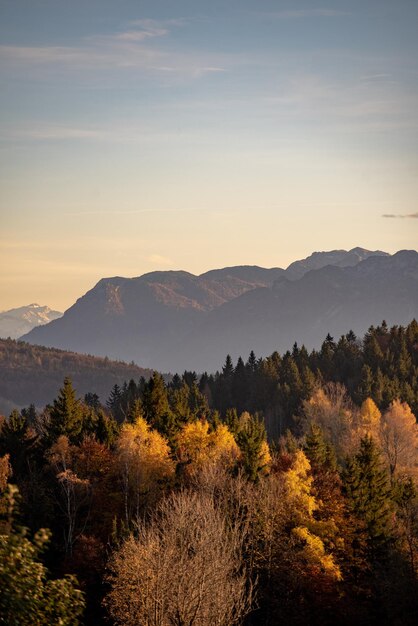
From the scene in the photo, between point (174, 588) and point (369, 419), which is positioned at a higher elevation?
point (369, 419)

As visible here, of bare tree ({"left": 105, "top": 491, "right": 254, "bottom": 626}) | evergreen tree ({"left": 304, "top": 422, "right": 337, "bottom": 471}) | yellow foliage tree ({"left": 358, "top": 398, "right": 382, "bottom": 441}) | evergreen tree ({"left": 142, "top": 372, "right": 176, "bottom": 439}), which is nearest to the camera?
bare tree ({"left": 105, "top": 491, "right": 254, "bottom": 626})

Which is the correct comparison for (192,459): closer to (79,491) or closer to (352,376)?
(79,491)

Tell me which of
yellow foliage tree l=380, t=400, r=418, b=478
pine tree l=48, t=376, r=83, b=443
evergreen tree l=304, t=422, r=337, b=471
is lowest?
yellow foliage tree l=380, t=400, r=418, b=478

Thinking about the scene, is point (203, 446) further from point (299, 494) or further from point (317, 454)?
point (299, 494)

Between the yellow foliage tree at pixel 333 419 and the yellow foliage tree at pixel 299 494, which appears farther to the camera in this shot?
the yellow foliage tree at pixel 333 419

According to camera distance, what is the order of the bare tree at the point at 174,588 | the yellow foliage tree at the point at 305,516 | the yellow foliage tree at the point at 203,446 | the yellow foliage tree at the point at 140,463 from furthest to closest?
1. the yellow foliage tree at the point at 203,446
2. the yellow foliage tree at the point at 140,463
3. the yellow foliage tree at the point at 305,516
4. the bare tree at the point at 174,588

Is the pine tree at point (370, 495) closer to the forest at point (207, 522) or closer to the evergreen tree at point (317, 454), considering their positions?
the forest at point (207, 522)

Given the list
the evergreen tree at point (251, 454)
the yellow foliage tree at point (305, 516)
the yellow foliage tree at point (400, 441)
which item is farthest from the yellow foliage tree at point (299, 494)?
the yellow foliage tree at point (400, 441)

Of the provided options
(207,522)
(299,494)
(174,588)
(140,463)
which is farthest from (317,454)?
(174,588)

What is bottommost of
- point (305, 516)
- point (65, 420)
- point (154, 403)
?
point (305, 516)

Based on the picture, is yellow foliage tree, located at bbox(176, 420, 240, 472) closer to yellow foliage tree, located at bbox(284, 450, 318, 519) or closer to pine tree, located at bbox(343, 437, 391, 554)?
yellow foliage tree, located at bbox(284, 450, 318, 519)

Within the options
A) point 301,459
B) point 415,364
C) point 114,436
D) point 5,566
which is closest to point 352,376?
point 415,364

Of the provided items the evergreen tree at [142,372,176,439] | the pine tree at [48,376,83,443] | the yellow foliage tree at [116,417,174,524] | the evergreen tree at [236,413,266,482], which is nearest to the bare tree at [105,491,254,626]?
the evergreen tree at [236,413,266,482]

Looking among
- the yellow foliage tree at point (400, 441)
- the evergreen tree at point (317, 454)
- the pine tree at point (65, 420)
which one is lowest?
the yellow foliage tree at point (400, 441)
